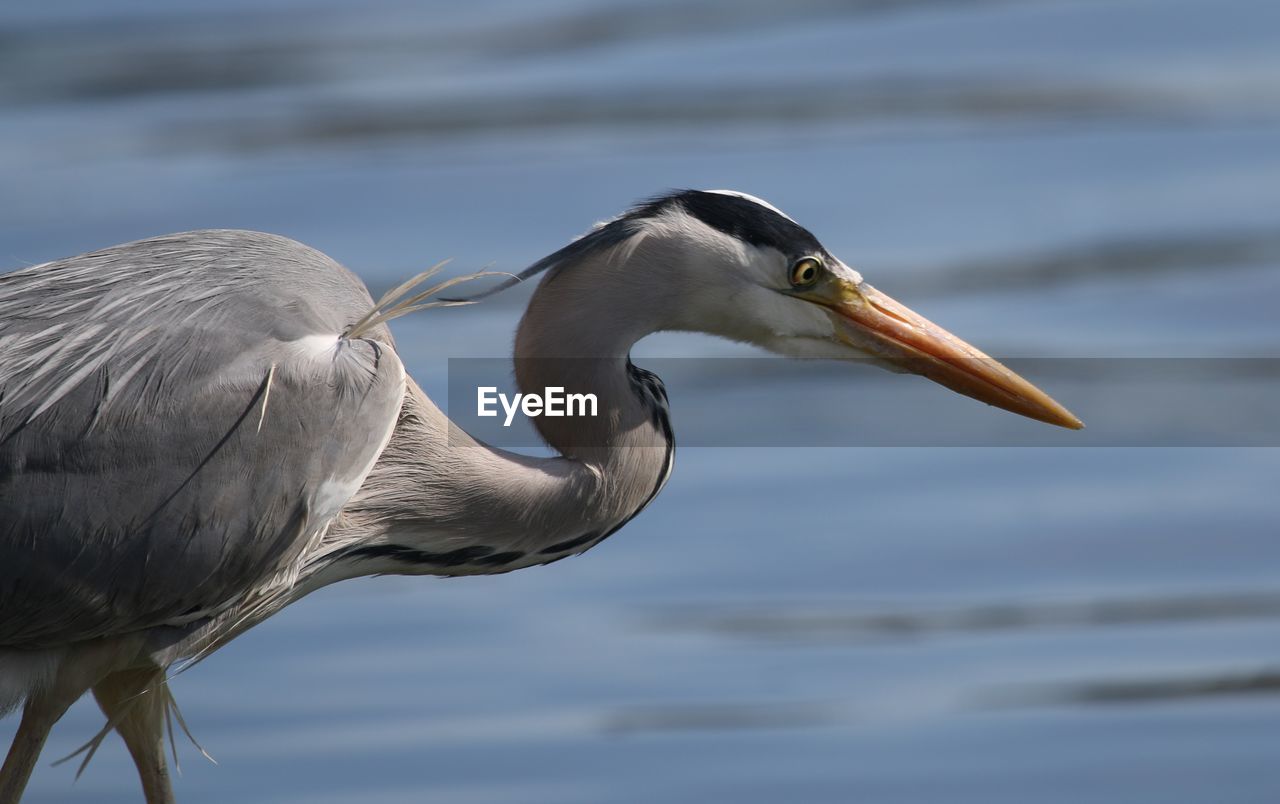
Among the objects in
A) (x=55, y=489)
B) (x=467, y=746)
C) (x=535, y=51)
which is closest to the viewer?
(x=55, y=489)

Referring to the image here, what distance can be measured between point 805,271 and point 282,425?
0.92m

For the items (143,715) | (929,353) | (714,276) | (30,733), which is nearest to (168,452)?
(30,733)

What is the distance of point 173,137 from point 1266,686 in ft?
18.9

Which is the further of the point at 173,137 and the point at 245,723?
the point at 173,137

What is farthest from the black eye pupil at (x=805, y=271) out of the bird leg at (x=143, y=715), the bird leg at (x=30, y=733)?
the bird leg at (x=30, y=733)

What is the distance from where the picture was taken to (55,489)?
3.20 meters

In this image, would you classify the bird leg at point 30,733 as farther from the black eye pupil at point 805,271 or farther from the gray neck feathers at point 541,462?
the black eye pupil at point 805,271

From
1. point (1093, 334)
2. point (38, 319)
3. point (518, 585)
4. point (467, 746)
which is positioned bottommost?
point (467, 746)

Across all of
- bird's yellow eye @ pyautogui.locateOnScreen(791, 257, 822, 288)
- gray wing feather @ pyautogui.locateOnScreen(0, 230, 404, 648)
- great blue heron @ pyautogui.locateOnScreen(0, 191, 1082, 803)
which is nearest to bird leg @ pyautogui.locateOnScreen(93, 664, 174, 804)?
great blue heron @ pyautogui.locateOnScreen(0, 191, 1082, 803)

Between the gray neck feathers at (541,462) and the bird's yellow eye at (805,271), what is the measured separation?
0.76 feet

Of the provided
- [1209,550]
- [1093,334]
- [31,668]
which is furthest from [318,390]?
[1093,334]

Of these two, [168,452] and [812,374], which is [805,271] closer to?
[168,452]

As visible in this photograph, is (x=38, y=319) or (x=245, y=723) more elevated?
(x=38, y=319)

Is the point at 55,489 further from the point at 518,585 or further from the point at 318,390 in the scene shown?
the point at 518,585
